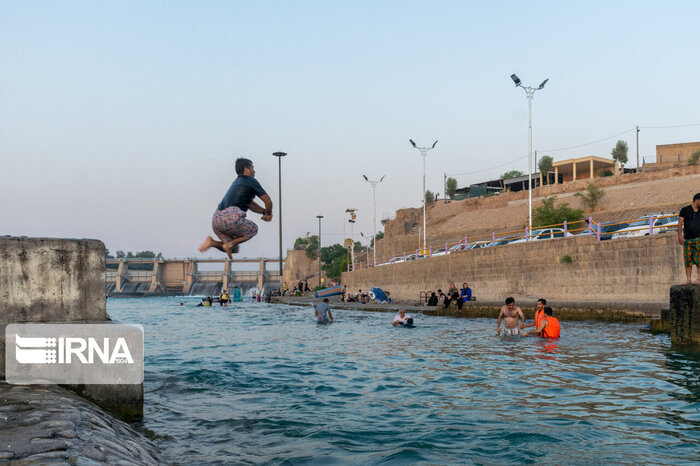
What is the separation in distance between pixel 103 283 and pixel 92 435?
2502 millimetres

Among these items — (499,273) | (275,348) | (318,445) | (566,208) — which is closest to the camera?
(318,445)

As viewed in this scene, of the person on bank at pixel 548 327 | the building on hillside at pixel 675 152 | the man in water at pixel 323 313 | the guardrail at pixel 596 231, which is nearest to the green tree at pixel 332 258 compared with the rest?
the building on hillside at pixel 675 152

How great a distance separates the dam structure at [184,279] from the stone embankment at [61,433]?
384 ft

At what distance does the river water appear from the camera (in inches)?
235

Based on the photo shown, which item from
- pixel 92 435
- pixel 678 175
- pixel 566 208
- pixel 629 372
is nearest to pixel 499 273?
pixel 629 372

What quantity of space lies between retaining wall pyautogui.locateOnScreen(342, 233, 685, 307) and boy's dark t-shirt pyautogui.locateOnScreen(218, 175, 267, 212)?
64.9 ft

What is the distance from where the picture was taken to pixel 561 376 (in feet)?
33.5

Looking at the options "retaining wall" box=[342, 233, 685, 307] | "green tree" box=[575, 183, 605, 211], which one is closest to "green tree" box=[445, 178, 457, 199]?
"green tree" box=[575, 183, 605, 211]

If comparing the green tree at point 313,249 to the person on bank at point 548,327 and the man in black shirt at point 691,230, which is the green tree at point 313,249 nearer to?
the person on bank at point 548,327

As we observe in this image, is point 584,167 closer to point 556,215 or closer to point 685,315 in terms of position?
point 556,215

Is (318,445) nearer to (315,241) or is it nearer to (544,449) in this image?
(544,449)

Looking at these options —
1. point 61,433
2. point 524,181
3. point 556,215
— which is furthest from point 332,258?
point 61,433

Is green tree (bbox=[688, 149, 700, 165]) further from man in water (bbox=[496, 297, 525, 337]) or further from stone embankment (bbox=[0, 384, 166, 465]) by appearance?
stone embankment (bbox=[0, 384, 166, 465])

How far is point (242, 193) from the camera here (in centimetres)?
504
